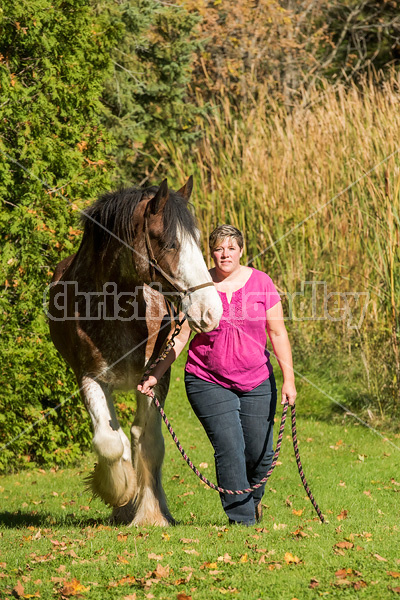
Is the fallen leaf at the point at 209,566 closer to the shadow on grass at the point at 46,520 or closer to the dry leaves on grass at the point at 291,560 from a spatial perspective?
the dry leaves on grass at the point at 291,560

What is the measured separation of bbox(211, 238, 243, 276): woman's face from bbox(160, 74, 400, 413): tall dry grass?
4.29m

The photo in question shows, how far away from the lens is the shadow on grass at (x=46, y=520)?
17.9 feet

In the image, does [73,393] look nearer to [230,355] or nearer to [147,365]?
[147,365]

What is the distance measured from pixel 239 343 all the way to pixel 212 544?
1206mm

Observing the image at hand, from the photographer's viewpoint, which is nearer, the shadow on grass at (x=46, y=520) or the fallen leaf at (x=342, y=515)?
the fallen leaf at (x=342, y=515)

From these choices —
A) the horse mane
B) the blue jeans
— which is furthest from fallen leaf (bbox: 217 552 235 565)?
the horse mane

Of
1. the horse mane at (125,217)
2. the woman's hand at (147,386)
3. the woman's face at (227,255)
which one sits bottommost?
the woman's hand at (147,386)

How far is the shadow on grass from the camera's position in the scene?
5.45m

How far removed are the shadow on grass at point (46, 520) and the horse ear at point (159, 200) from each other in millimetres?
2403

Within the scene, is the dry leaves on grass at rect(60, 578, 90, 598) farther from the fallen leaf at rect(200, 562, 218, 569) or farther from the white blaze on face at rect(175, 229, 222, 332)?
the white blaze on face at rect(175, 229, 222, 332)

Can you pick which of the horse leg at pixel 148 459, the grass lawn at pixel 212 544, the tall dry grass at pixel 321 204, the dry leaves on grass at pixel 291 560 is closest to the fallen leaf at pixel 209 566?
the grass lawn at pixel 212 544

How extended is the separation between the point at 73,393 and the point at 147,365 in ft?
8.89

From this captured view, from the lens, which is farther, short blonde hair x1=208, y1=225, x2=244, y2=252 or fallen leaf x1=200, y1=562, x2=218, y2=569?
short blonde hair x1=208, y1=225, x2=244, y2=252

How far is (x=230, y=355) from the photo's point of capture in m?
4.43
